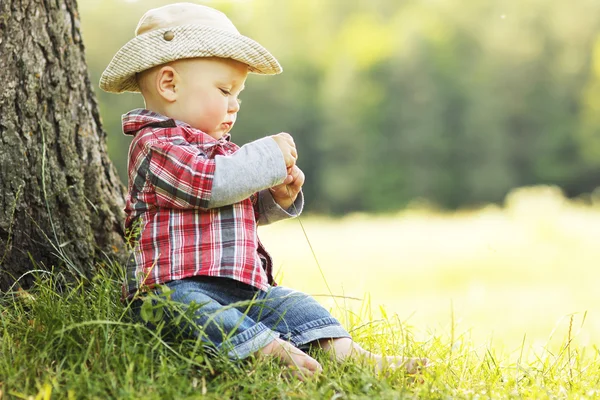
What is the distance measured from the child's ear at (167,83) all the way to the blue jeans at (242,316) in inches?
24.0

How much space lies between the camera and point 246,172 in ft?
7.14

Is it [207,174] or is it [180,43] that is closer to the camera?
[207,174]

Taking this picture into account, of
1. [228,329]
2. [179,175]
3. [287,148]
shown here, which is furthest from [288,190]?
[228,329]

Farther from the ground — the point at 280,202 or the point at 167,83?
the point at 167,83

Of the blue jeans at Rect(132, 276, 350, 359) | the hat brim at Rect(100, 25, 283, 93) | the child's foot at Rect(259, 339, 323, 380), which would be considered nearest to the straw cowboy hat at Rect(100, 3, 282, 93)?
the hat brim at Rect(100, 25, 283, 93)

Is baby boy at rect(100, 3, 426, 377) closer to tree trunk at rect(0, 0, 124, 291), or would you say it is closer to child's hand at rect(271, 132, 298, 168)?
child's hand at rect(271, 132, 298, 168)

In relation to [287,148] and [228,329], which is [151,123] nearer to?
[287,148]

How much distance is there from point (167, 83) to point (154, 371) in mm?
933

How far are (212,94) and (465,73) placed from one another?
35.4 m

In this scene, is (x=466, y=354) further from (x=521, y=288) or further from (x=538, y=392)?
(x=521, y=288)

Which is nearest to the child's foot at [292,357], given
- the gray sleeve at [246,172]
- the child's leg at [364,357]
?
the child's leg at [364,357]

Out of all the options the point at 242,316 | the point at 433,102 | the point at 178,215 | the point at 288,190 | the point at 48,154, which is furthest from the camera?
the point at 433,102

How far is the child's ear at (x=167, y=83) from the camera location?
91.1 inches

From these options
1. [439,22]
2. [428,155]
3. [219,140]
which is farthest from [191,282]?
[439,22]
